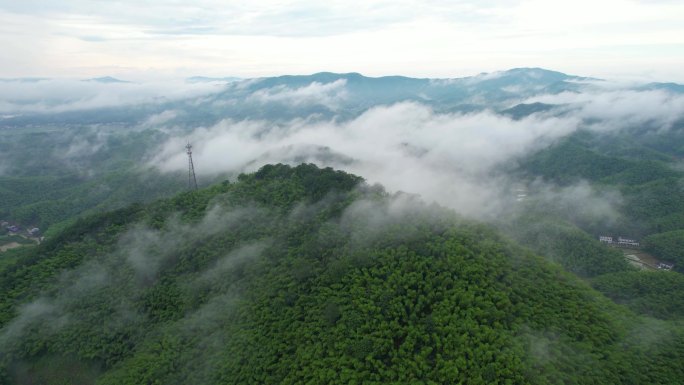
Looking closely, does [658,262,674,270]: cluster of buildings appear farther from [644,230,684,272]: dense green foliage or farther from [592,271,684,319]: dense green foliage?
[592,271,684,319]: dense green foliage

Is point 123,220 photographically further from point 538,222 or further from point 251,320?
point 538,222

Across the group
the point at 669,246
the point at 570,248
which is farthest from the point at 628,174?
the point at 570,248

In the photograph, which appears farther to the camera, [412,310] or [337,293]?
[337,293]

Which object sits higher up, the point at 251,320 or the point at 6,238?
the point at 251,320

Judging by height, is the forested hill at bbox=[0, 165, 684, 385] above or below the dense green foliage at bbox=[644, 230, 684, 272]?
above

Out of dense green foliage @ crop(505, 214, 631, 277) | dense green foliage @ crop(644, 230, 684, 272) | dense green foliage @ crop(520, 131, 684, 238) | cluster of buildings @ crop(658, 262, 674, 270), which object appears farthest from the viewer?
dense green foliage @ crop(520, 131, 684, 238)

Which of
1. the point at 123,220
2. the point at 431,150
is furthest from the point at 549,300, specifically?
the point at 431,150

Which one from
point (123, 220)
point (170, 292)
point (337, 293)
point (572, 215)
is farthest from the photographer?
point (572, 215)

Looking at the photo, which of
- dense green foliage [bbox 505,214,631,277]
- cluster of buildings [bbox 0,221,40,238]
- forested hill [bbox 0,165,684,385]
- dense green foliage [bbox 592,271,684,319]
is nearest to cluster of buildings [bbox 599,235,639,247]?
dense green foliage [bbox 505,214,631,277]

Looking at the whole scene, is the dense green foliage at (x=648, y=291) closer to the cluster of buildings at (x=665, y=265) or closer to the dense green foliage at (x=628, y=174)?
the cluster of buildings at (x=665, y=265)

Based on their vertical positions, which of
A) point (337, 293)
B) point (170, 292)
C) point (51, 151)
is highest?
point (337, 293)
